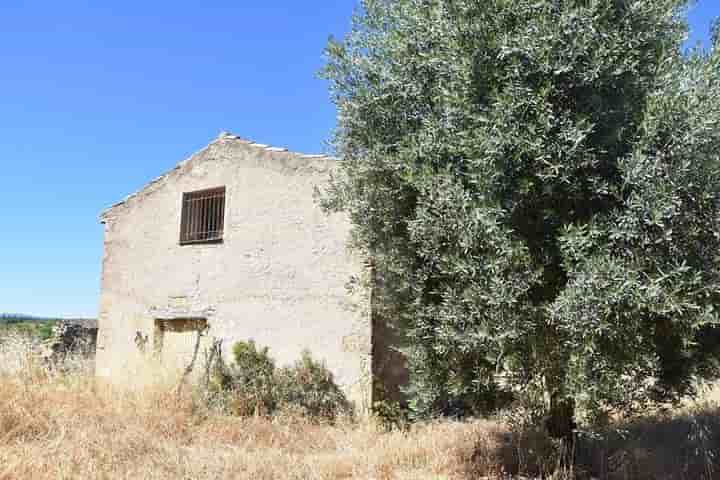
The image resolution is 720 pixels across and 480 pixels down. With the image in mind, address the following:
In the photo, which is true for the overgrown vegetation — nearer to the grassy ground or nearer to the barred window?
the grassy ground

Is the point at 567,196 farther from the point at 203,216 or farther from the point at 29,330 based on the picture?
the point at 29,330

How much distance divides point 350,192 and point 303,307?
4181 millimetres

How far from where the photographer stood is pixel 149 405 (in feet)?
30.5

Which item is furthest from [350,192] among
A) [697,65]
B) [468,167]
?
[697,65]

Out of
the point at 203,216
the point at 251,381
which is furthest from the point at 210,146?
the point at 251,381

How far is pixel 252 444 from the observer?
27.5 feet

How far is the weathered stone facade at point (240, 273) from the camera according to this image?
1055 cm

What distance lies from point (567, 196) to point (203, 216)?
951 centimetres

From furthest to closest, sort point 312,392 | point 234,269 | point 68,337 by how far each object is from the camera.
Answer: point 68,337, point 234,269, point 312,392

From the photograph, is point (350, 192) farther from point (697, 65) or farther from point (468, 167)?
point (697, 65)

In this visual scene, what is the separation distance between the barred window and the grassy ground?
3976 millimetres

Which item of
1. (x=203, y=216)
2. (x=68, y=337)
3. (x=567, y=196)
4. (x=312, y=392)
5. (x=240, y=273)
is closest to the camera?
(x=567, y=196)

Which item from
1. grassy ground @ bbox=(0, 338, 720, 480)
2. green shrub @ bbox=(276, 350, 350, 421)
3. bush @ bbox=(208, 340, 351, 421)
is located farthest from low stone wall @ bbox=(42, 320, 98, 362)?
green shrub @ bbox=(276, 350, 350, 421)

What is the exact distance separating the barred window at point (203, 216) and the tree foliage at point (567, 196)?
7479 millimetres
